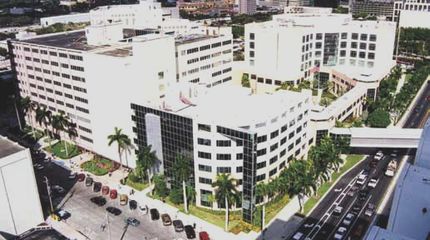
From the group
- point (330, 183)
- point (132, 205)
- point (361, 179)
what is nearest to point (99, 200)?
point (132, 205)

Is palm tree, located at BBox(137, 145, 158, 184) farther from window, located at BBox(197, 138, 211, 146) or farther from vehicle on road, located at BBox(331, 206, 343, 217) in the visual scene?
vehicle on road, located at BBox(331, 206, 343, 217)

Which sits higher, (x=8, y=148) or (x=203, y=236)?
(x=8, y=148)

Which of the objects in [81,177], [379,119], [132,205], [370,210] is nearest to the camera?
[370,210]

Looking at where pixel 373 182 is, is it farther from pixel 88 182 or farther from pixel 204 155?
pixel 88 182

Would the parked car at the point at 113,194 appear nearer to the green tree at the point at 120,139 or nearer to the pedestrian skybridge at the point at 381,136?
the green tree at the point at 120,139

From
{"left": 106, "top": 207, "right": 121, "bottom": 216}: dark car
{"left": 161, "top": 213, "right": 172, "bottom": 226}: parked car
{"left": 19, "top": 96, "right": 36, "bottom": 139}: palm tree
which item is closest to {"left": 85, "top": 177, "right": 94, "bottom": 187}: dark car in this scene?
{"left": 106, "top": 207, "right": 121, "bottom": 216}: dark car
